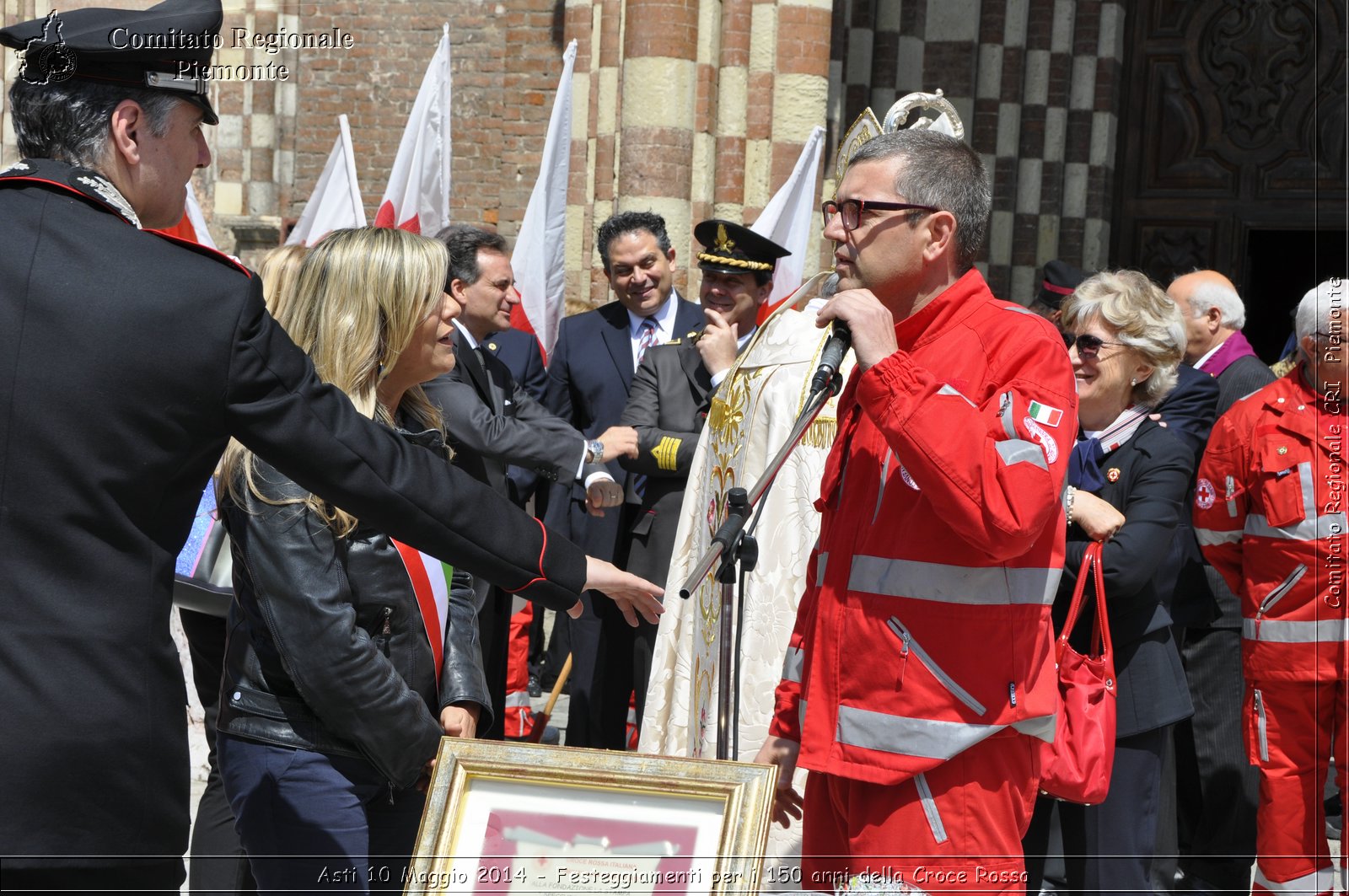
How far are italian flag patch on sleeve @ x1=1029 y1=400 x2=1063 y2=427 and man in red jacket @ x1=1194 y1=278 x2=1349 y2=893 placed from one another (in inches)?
92.8

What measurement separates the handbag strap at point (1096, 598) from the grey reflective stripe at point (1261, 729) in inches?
39.4

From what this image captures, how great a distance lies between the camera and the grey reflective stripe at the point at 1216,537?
4.65 meters

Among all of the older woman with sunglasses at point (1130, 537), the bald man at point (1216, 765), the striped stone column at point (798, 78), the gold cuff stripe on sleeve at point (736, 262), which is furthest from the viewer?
the striped stone column at point (798, 78)

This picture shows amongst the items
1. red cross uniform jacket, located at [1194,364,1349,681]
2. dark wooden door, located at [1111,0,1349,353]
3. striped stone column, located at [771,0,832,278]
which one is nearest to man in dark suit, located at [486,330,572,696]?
striped stone column, located at [771,0,832,278]

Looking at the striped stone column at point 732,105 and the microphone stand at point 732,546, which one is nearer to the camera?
the microphone stand at point 732,546

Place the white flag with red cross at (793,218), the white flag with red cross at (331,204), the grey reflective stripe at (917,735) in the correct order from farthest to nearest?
the white flag with red cross at (793,218), the white flag with red cross at (331,204), the grey reflective stripe at (917,735)

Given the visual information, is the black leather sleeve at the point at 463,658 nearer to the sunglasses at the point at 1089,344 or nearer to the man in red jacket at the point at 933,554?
the man in red jacket at the point at 933,554

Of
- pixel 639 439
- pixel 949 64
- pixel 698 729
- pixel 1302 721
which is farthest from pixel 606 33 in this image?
pixel 1302 721

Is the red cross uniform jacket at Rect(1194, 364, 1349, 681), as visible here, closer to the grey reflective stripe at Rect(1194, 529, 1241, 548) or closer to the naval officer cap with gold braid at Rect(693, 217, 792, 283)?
the grey reflective stripe at Rect(1194, 529, 1241, 548)

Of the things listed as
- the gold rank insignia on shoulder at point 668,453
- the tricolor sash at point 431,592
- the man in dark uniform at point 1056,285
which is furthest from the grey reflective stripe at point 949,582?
the man in dark uniform at point 1056,285

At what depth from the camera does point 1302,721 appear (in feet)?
14.2

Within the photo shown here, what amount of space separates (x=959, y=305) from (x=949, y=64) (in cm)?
727

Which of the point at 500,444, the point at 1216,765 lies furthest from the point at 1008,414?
the point at 1216,765

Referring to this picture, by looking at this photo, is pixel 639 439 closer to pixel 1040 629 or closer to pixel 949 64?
pixel 1040 629
